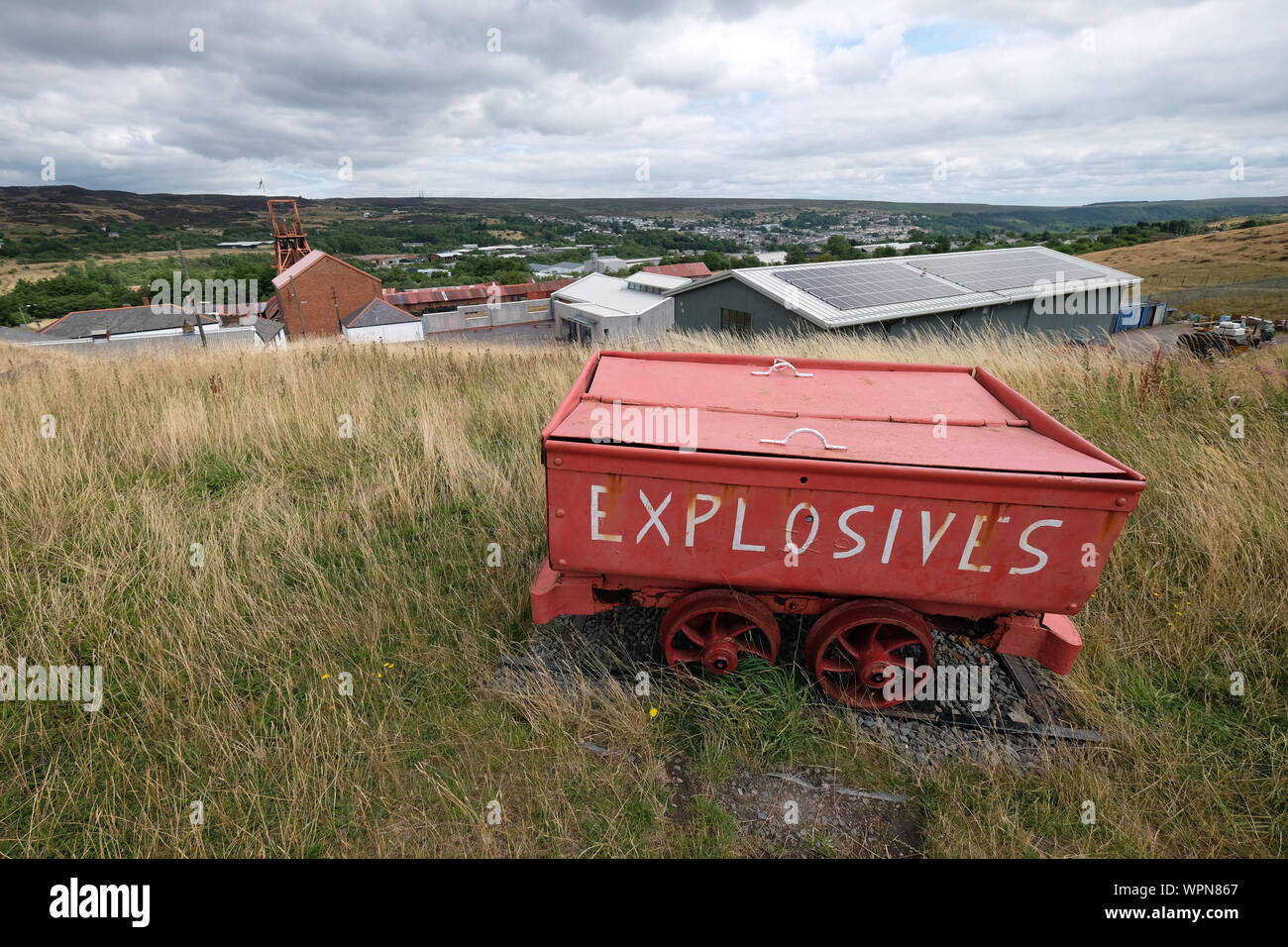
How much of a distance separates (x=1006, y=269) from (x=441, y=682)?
2142 centimetres

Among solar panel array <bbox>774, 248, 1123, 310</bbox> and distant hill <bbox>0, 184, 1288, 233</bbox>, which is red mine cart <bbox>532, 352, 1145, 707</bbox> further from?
distant hill <bbox>0, 184, 1288, 233</bbox>

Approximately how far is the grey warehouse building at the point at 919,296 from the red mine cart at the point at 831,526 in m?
11.1

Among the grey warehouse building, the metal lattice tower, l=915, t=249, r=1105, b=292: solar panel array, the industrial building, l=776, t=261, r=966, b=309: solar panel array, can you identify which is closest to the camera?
the grey warehouse building

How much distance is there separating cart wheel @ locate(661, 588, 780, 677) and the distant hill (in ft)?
466

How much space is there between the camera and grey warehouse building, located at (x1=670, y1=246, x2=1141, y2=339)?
14438mm

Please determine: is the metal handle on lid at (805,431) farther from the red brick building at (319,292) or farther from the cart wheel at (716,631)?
the red brick building at (319,292)

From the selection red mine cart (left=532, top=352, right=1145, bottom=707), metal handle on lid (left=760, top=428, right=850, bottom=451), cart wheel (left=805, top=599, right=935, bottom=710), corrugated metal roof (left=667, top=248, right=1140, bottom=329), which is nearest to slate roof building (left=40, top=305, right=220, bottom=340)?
corrugated metal roof (left=667, top=248, right=1140, bottom=329)

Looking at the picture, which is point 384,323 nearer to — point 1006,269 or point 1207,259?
point 1006,269

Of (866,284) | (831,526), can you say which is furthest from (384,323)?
(831,526)

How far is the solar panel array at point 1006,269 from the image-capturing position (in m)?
17.1

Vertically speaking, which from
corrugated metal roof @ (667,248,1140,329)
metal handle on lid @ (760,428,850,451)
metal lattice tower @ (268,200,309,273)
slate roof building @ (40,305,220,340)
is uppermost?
metal lattice tower @ (268,200,309,273)

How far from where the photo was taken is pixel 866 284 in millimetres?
15805

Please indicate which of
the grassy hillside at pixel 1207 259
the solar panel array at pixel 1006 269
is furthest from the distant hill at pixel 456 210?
the solar panel array at pixel 1006 269
